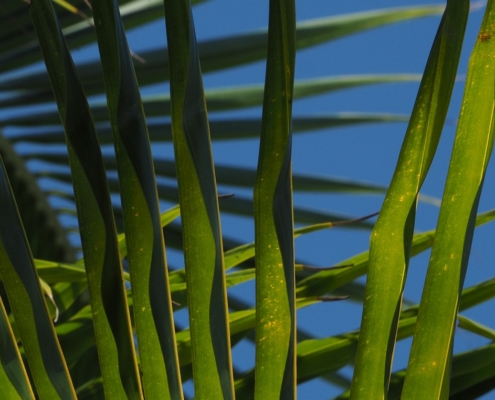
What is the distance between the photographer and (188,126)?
458 mm

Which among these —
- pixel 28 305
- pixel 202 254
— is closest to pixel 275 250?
pixel 202 254

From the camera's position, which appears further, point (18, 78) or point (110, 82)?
point (18, 78)

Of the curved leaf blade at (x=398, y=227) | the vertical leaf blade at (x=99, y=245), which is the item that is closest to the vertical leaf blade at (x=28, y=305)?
the vertical leaf blade at (x=99, y=245)

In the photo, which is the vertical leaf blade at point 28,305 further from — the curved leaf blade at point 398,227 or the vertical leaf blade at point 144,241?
the curved leaf blade at point 398,227

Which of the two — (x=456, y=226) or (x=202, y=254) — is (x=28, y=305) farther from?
(x=456, y=226)

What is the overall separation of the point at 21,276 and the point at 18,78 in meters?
1.00

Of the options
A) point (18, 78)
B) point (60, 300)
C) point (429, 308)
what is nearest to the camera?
point (429, 308)

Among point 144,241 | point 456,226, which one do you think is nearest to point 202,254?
point 144,241

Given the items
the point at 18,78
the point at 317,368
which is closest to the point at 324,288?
the point at 317,368

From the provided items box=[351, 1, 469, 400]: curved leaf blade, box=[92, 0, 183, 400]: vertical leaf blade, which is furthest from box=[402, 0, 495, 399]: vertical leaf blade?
box=[92, 0, 183, 400]: vertical leaf blade

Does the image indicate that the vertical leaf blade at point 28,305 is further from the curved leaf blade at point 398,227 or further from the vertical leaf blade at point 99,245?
the curved leaf blade at point 398,227

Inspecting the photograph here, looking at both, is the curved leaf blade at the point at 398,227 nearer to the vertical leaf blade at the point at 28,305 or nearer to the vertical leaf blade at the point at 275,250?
the vertical leaf blade at the point at 275,250

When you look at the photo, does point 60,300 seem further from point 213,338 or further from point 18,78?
point 18,78

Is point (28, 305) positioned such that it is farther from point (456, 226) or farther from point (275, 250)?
point (456, 226)
